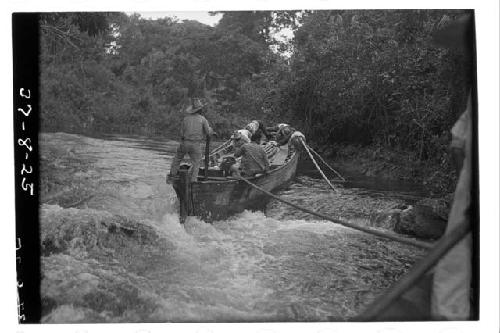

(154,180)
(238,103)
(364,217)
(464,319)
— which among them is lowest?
(464,319)

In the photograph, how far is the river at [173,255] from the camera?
283 cm

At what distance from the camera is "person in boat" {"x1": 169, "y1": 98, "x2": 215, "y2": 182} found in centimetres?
367

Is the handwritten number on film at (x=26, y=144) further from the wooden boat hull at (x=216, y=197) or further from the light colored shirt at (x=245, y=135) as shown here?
the light colored shirt at (x=245, y=135)

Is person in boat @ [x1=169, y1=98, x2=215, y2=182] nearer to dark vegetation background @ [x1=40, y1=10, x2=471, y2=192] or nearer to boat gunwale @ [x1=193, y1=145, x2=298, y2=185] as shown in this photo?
dark vegetation background @ [x1=40, y1=10, x2=471, y2=192]

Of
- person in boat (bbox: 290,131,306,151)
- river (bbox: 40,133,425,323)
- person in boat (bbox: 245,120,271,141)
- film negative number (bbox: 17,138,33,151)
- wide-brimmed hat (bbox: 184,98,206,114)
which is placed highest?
wide-brimmed hat (bbox: 184,98,206,114)

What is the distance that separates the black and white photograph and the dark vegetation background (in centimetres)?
2

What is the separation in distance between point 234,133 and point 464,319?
269 centimetres

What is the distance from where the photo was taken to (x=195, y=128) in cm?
373

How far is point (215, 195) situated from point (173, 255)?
1.08m

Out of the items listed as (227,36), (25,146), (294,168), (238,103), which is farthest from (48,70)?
(294,168)

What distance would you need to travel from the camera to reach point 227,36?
341cm

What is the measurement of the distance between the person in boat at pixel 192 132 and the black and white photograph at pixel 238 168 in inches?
0.6

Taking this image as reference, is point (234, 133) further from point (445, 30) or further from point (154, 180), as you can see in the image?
point (445, 30)

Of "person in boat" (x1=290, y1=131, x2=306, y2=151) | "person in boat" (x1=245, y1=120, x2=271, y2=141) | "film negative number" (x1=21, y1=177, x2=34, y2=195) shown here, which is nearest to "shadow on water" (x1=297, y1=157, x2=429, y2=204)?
"person in boat" (x1=290, y1=131, x2=306, y2=151)
